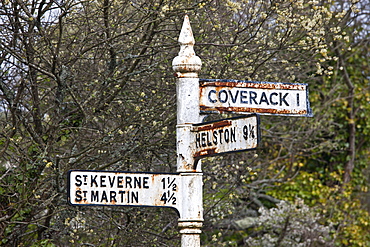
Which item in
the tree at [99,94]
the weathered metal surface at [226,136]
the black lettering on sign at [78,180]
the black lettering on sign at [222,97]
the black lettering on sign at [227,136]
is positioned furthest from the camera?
the tree at [99,94]

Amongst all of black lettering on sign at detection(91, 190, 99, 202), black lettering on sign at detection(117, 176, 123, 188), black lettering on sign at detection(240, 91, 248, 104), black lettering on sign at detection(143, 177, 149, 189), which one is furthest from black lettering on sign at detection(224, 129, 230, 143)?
black lettering on sign at detection(91, 190, 99, 202)

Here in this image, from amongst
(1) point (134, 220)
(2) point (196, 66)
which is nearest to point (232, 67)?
(1) point (134, 220)

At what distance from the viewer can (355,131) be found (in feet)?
51.5

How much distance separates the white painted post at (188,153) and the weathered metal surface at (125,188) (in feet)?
0.23

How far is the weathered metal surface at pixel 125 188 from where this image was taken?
3.98 meters

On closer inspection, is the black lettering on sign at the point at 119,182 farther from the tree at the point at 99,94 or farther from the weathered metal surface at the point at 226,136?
the tree at the point at 99,94

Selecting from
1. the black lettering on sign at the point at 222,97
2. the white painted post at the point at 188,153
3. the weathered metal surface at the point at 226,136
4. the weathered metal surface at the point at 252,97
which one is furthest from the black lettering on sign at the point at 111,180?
the black lettering on sign at the point at 222,97

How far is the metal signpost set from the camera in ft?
13.0

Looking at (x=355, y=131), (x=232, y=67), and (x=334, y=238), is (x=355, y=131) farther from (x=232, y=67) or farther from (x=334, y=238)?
(x=232, y=67)

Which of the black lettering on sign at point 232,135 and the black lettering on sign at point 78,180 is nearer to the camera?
the black lettering on sign at point 232,135

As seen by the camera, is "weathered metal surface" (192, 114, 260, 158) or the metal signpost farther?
the metal signpost

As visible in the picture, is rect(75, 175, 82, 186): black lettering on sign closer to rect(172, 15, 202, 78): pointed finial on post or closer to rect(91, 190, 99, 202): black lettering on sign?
rect(91, 190, 99, 202): black lettering on sign

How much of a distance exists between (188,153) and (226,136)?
1.02ft

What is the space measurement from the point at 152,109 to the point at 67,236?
5.95 ft
